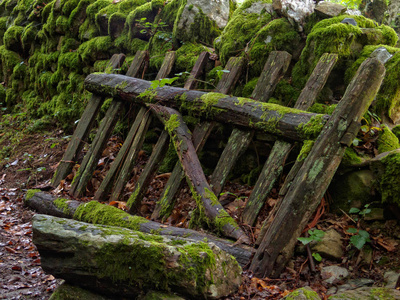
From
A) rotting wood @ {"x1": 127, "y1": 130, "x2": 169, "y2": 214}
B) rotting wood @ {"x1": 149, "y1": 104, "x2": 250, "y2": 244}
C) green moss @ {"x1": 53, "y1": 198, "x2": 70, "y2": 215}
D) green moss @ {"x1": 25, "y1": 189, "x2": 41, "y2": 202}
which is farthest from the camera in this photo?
green moss @ {"x1": 25, "y1": 189, "x2": 41, "y2": 202}

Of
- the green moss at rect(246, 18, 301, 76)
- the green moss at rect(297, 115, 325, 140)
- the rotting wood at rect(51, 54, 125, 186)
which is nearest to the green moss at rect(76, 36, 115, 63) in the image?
the rotting wood at rect(51, 54, 125, 186)

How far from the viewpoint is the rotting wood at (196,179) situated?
3.21m

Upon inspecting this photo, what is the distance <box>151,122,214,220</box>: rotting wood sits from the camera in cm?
386

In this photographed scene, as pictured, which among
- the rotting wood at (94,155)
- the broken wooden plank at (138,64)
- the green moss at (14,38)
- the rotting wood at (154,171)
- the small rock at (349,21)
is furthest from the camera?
the green moss at (14,38)

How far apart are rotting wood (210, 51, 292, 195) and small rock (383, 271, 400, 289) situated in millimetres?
1629

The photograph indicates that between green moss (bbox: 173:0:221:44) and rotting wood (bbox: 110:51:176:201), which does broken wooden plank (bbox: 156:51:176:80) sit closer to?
green moss (bbox: 173:0:221:44)

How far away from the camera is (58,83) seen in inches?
288

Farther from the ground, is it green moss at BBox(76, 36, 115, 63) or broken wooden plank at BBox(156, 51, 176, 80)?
broken wooden plank at BBox(156, 51, 176, 80)

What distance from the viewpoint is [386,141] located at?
3348 mm

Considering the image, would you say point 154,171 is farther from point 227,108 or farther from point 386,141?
point 386,141

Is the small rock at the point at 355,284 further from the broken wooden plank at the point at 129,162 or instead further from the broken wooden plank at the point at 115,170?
the broken wooden plank at the point at 115,170

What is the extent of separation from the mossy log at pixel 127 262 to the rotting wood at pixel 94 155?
2472 mm

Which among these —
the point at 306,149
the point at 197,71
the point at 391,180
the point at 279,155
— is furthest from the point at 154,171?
Answer: the point at 391,180

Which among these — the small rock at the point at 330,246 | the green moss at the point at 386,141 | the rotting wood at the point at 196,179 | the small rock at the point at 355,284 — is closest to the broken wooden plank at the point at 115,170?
the rotting wood at the point at 196,179
